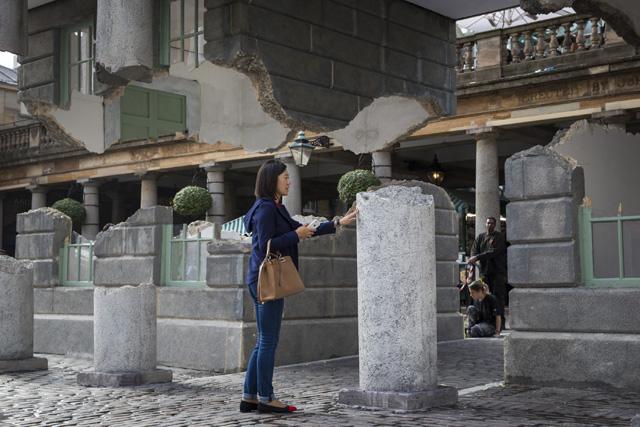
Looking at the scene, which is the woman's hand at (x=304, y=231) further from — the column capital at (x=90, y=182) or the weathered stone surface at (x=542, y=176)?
the column capital at (x=90, y=182)

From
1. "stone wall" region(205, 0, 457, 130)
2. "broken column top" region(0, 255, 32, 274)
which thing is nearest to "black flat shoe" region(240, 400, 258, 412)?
"stone wall" region(205, 0, 457, 130)

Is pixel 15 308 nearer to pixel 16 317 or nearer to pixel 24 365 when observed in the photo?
pixel 16 317

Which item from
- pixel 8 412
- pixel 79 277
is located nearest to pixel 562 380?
pixel 8 412

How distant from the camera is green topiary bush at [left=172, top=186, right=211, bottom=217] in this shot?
25.9 m

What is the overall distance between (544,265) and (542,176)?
816 mm

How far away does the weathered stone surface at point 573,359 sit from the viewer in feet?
26.4

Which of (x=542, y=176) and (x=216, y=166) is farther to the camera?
(x=216, y=166)

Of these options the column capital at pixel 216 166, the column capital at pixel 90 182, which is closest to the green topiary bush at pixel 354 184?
the column capital at pixel 216 166

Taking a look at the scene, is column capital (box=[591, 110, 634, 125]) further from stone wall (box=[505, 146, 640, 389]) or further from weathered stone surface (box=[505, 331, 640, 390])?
weathered stone surface (box=[505, 331, 640, 390])

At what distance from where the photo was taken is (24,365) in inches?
435

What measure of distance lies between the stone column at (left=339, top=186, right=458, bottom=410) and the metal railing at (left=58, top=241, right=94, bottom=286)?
7.55 meters

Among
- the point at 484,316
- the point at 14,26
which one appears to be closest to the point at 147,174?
the point at 484,316

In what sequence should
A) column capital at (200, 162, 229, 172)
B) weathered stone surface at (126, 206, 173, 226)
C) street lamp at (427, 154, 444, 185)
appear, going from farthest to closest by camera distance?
column capital at (200, 162, 229, 172), street lamp at (427, 154, 444, 185), weathered stone surface at (126, 206, 173, 226)

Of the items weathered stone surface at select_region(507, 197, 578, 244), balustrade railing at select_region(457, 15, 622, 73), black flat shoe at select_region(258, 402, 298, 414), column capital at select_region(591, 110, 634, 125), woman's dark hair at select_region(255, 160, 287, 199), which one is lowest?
black flat shoe at select_region(258, 402, 298, 414)
